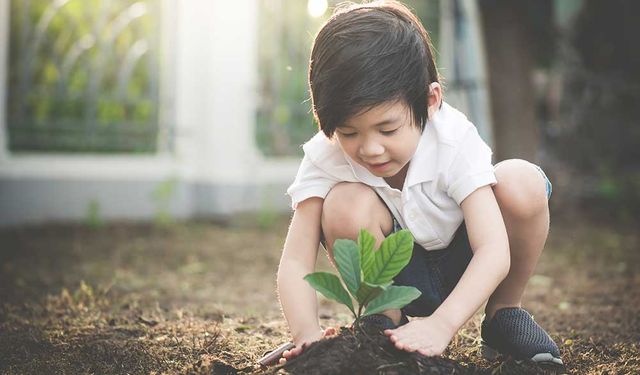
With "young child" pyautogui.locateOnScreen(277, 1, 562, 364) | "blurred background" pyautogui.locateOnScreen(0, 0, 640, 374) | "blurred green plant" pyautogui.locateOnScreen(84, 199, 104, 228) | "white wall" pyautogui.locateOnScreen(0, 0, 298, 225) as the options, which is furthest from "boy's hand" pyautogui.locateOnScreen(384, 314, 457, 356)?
"white wall" pyautogui.locateOnScreen(0, 0, 298, 225)

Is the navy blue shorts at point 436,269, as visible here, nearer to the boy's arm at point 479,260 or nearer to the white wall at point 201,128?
the boy's arm at point 479,260

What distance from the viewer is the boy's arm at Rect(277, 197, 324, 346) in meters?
2.19

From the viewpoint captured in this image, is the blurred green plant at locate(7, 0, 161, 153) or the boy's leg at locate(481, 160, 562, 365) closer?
the boy's leg at locate(481, 160, 562, 365)

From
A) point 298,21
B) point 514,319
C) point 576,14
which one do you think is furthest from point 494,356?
point 576,14

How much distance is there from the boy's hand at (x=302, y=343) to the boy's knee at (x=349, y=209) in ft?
0.91

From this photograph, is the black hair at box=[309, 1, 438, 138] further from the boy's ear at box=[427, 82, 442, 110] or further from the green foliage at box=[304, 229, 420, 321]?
the green foliage at box=[304, 229, 420, 321]

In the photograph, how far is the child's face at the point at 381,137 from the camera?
2.05 meters

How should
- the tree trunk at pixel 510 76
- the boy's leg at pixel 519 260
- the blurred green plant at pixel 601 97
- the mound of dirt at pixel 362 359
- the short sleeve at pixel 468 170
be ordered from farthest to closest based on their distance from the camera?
the blurred green plant at pixel 601 97
the tree trunk at pixel 510 76
the boy's leg at pixel 519 260
the short sleeve at pixel 468 170
the mound of dirt at pixel 362 359

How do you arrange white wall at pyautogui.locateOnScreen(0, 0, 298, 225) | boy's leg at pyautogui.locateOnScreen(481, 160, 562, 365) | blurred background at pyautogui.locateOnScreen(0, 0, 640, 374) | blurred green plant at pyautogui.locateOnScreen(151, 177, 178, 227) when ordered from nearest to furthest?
boy's leg at pyautogui.locateOnScreen(481, 160, 562, 365)
blurred background at pyautogui.locateOnScreen(0, 0, 640, 374)
blurred green plant at pyautogui.locateOnScreen(151, 177, 178, 227)
white wall at pyautogui.locateOnScreen(0, 0, 298, 225)

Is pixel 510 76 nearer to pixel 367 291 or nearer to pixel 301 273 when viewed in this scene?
pixel 301 273

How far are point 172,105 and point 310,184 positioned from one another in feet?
15.8

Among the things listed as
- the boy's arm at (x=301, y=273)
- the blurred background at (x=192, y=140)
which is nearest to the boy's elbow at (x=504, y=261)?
the boy's arm at (x=301, y=273)

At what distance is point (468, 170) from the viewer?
2.15 m

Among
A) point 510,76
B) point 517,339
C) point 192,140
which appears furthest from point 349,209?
point 510,76
